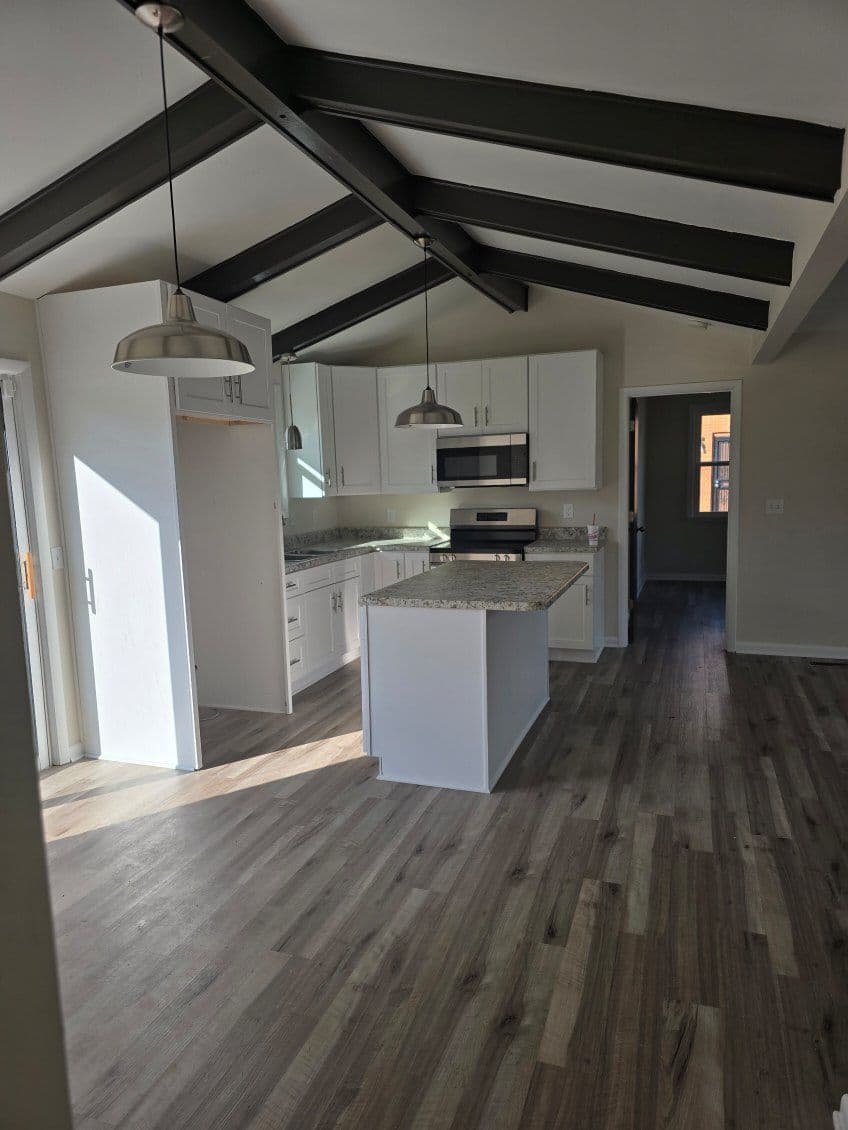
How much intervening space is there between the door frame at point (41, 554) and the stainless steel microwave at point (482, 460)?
3.24m

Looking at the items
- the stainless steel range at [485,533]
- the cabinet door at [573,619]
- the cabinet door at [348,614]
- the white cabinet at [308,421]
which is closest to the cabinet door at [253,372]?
the white cabinet at [308,421]

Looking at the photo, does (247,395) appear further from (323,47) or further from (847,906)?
(847,906)

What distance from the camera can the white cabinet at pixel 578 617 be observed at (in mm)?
5516

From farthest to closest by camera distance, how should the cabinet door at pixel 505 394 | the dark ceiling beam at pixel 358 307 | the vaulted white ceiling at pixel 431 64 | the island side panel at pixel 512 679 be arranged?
the cabinet door at pixel 505 394 → the dark ceiling beam at pixel 358 307 → the island side panel at pixel 512 679 → the vaulted white ceiling at pixel 431 64

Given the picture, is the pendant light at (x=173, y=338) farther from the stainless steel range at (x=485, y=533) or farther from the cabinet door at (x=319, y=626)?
the stainless steel range at (x=485, y=533)

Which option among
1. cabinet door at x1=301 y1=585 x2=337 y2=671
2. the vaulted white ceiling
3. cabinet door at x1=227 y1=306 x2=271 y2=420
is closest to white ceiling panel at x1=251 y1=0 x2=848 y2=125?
the vaulted white ceiling

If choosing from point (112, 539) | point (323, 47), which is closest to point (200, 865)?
point (112, 539)

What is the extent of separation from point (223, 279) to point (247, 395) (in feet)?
2.19

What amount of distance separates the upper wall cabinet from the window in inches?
254

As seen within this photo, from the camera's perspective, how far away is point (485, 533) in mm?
6203

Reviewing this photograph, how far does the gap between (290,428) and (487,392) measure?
5.47ft

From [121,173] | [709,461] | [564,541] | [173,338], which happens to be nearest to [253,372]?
[121,173]

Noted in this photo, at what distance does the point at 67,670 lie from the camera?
386cm

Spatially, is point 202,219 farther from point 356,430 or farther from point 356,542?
point 356,542
